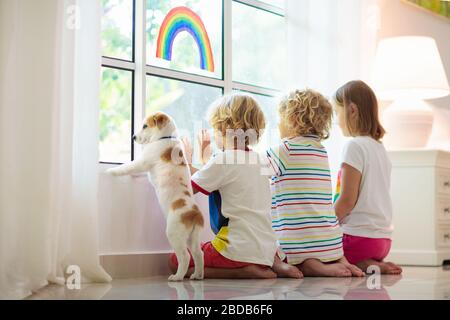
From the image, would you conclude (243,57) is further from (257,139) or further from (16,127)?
(16,127)

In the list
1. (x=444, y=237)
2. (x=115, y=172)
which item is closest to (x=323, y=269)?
(x=115, y=172)

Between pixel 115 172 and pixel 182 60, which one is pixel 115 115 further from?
pixel 182 60

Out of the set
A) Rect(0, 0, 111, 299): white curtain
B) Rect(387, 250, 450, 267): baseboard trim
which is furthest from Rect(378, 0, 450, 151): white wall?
Rect(0, 0, 111, 299): white curtain

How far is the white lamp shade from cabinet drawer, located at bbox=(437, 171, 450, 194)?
485 mm

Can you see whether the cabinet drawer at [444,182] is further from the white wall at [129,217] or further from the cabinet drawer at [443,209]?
the white wall at [129,217]

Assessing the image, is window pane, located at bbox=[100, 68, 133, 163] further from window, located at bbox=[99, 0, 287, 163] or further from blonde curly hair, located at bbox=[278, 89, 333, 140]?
blonde curly hair, located at bbox=[278, 89, 333, 140]

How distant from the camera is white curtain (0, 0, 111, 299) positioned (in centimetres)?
203

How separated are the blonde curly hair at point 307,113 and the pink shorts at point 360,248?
47cm

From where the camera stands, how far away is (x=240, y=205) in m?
2.74

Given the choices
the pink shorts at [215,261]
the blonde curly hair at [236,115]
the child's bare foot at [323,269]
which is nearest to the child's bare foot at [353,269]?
the child's bare foot at [323,269]

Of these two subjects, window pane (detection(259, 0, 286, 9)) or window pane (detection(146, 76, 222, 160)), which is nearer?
window pane (detection(146, 76, 222, 160))

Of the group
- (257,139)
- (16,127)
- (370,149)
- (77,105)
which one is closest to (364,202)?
(370,149)
